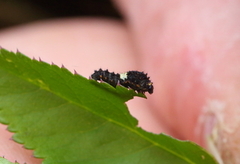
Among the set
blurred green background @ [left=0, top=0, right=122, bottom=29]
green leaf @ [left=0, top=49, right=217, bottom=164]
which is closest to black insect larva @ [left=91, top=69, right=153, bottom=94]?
green leaf @ [left=0, top=49, right=217, bottom=164]

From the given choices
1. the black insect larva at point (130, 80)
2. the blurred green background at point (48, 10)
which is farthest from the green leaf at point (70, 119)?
the blurred green background at point (48, 10)

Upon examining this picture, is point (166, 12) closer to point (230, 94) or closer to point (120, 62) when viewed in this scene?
point (120, 62)

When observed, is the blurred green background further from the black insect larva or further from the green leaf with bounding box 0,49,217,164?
the green leaf with bounding box 0,49,217,164

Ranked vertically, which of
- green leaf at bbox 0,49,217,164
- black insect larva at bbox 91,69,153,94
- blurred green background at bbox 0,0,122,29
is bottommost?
green leaf at bbox 0,49,217,164

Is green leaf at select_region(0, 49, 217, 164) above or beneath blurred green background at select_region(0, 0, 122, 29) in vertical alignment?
beneath

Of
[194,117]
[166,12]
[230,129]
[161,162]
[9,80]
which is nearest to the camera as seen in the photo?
[9,80]

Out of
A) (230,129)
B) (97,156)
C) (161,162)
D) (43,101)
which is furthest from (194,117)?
(43,101)

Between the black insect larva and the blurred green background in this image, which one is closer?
the black insect larva
